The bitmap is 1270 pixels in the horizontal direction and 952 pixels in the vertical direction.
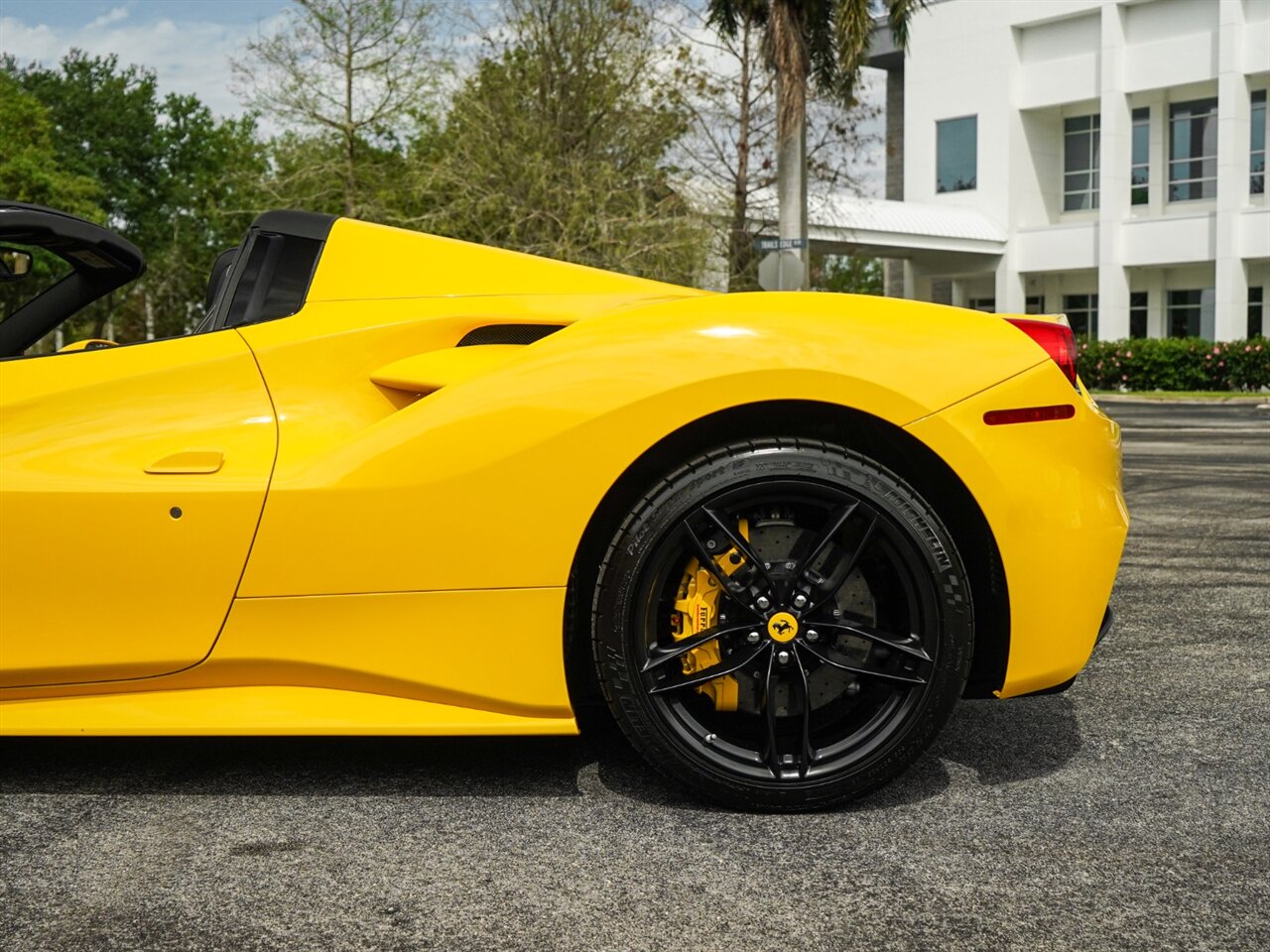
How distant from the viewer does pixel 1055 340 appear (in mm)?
2764

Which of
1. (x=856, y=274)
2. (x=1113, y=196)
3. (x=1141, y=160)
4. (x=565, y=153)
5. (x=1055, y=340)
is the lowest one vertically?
(x=1055, y=340)

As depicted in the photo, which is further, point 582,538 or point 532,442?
point 582,538

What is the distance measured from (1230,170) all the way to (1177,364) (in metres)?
7.37

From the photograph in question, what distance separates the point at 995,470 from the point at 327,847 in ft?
4.80

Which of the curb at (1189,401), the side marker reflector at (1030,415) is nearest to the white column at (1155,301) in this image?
the curb at (1189,401)

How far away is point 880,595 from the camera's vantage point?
106 inches

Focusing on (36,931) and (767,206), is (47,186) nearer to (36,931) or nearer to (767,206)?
(767,206)

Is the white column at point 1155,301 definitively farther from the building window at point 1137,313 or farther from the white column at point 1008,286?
the white column at point 1008,286

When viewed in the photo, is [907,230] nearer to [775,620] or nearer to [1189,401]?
[1189,401]

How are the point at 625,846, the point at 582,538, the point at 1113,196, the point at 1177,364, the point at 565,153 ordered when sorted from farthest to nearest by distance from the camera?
Answer: the point at 1113,196, the point at 1177,364, the point at 565,153, the point at 582,538, the point at 625,846

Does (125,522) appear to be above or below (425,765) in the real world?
above

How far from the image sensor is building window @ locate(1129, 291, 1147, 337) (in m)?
38.9

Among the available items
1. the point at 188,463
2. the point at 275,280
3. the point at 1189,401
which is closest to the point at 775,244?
the point at 1189,401

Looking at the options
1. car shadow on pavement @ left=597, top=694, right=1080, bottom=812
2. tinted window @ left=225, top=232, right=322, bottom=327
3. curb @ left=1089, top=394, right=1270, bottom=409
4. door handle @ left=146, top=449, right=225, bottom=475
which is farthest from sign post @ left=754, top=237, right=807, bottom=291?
door handle @ left=146, top=449, right=225, bottom=475
